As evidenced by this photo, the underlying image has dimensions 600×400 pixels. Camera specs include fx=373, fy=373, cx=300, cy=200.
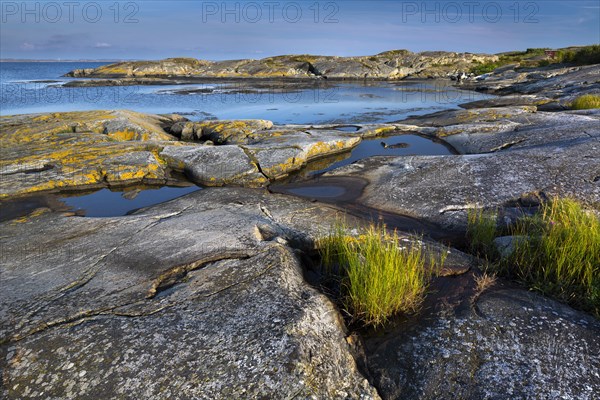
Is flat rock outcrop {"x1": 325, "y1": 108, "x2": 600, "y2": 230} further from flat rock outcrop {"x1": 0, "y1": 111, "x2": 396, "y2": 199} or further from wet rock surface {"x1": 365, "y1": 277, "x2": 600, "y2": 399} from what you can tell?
Result: wet rock surface {"x1": 365, "y1": 277, "x2": 600, "y2": 399}

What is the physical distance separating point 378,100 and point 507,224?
106ft

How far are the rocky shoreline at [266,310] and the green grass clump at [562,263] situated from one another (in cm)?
36

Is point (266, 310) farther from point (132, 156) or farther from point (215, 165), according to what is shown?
point (132, 156)

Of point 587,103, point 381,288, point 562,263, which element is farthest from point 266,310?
point 587,103

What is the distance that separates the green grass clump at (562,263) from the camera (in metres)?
4.88

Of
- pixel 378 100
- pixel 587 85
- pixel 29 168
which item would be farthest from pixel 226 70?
pixel 29 168

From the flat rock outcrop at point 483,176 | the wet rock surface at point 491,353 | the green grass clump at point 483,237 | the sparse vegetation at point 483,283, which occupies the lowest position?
the wet rock surface at point 491,353

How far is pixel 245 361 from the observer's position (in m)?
3.81

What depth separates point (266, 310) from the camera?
452 centimetres

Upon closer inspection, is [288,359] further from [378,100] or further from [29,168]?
[378,100]

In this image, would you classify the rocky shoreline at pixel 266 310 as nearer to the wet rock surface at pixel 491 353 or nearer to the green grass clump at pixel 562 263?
the wet rock surface at pixel 491 353

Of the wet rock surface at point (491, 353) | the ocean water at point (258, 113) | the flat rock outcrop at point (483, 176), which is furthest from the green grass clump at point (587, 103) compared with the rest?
the wet rock surface at point (491, 353)

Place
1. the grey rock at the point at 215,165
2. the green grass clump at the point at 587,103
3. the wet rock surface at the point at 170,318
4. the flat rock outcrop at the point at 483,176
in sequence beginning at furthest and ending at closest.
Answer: the green grass clump at the point at 587,103, the grey rock at the point at 215,165, the flat rock outcrop at the point at 483,176, the wet rock surface at the point at 170,318

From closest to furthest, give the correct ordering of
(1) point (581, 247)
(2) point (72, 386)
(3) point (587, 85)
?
(2) point (72, 386), (1) point (581, 247), (3) point (587, 85)
